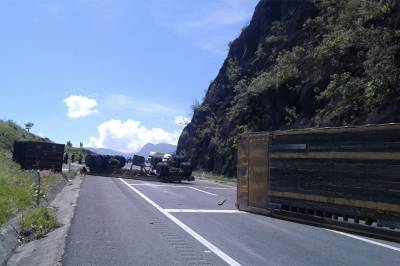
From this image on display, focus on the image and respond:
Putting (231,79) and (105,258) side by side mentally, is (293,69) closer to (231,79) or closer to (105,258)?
(231,79)

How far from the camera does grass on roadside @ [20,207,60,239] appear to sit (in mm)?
11452

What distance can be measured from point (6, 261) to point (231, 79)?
56.9 meters

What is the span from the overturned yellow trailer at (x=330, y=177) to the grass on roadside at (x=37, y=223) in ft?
20.3

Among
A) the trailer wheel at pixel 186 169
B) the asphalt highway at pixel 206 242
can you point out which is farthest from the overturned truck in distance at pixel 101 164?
the asphalt highway at pixel 206 242

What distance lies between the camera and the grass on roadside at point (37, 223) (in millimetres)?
11452

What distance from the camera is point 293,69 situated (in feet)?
146

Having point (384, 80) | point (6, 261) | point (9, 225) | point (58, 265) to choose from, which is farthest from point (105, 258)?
point (384, 80)

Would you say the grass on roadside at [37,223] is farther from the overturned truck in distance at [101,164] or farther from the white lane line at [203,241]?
the overturned truck in distance at [101,164]

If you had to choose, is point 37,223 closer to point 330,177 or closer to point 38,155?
point 330,177

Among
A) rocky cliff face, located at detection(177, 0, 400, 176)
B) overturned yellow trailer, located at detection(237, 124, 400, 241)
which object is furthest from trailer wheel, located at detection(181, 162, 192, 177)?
overturned yellow trailer, located at detection(237, 124, 400, 241)

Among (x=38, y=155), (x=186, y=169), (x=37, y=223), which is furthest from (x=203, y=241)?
(x=38, y=155)

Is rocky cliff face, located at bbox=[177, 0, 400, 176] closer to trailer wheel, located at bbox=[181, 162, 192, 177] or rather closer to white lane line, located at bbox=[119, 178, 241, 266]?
trailer wheel, located at bbox=[181, 162, 192, 177]

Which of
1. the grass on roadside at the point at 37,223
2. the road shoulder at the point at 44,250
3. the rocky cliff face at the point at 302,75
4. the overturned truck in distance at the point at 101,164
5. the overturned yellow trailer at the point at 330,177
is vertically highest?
the rocky cliff face at the point at 302,75

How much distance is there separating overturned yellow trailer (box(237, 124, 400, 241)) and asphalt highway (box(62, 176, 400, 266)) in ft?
1.73
